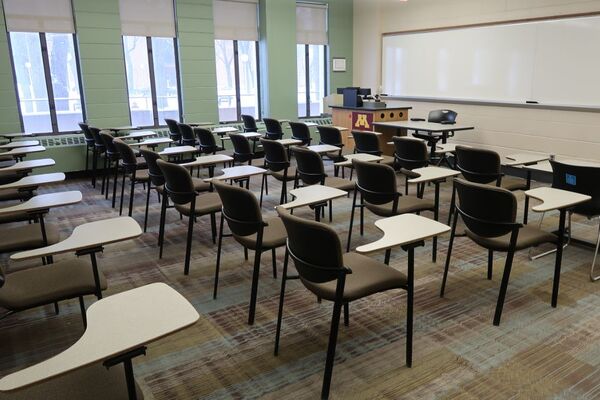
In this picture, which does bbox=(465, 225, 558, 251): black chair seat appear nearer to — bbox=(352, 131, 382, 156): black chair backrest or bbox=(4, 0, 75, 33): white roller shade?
bbox=(352, 131, 382, 156): black chair backrest

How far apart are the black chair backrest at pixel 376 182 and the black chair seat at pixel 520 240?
0.63 metres

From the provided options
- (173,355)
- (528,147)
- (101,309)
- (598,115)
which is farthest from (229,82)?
(101,309)

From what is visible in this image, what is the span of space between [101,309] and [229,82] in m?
7.68

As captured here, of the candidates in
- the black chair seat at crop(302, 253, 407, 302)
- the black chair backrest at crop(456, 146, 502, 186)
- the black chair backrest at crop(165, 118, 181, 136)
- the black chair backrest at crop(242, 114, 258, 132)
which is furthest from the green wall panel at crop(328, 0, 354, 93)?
the black chair seat at crop(302, 253, 407, 302)

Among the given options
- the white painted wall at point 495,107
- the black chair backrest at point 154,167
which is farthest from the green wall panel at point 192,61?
the black chair backrest at point 154,167

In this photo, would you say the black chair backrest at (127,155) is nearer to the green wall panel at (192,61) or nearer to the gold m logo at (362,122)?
the green wall panel at (192,61)

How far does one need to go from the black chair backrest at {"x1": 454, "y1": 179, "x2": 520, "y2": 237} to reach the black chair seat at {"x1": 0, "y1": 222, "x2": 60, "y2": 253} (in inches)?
97.0

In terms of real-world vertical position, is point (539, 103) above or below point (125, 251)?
above

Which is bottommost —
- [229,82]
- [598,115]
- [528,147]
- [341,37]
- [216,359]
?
[216,359]

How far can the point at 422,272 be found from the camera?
11.6ft

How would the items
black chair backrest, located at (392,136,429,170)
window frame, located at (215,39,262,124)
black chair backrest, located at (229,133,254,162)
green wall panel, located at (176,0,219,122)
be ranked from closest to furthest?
black chair backrest, located at (392,136,429,170), black chair backrest, located at (229,133,254,162), green wall panel, located at (176,0,219,122), window frame, located at (215,39,262,124)

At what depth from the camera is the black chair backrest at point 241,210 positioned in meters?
2.56

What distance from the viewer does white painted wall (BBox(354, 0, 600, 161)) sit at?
19.9ft

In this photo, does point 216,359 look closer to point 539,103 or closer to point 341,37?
point 539,103
